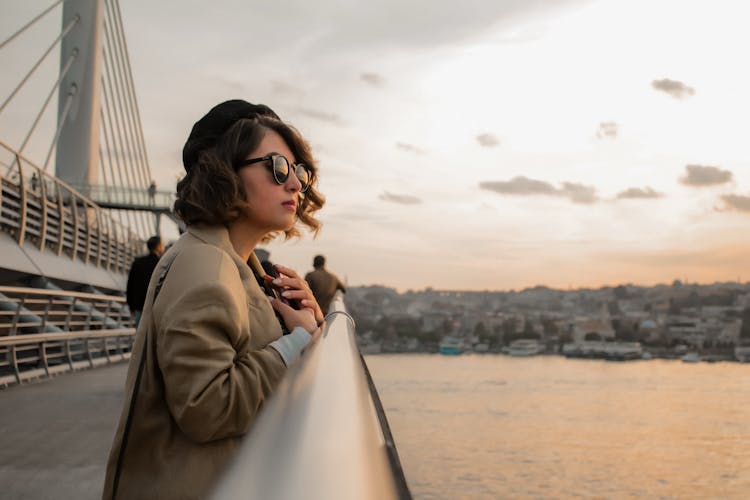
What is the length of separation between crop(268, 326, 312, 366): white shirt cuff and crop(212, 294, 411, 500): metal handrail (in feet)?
1.50

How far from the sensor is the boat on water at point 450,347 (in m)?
116

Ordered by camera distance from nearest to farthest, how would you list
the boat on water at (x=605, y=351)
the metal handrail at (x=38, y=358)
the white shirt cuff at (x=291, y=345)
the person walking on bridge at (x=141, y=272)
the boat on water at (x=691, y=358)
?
the white shirt cuff at (x=291, y=345), the person walking on bridge at (x=141, y=272), the metal handrail at (x=38, y=358), the boat on water at (x=691, y=358), the boat on water at (x=605, y=351)

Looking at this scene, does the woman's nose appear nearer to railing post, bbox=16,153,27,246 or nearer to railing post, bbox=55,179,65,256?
railing post, bbox=16,153,27,246

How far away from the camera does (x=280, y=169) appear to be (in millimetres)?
1533

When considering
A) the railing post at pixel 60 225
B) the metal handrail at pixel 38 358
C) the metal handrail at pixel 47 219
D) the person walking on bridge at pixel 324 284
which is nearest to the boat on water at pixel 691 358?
the metal handrail at pixel 47 219

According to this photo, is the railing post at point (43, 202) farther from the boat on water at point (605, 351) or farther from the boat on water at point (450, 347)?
the boat on water at point (605, 351)

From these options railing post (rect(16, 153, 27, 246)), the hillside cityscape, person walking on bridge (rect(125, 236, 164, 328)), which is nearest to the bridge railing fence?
person walking on bridge (rect(125, 236, 164, 328))

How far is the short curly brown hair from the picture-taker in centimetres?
144

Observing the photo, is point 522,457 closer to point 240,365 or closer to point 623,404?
point 623,404

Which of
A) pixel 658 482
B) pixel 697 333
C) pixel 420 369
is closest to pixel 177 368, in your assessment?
pixel 658 482

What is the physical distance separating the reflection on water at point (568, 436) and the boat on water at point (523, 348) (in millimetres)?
32387

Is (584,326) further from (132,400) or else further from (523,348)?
(132,400)

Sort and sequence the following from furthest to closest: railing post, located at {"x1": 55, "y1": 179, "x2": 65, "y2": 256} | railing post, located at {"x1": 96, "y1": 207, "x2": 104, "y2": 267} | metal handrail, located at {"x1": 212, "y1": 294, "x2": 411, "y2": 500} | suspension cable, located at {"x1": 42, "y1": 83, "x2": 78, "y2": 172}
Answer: suspension cable, located at {"x1": 42, "y1": 83, "x2": 78, "y2": 172}, railing post, located at {"x1": 96, "y1": 207, "x2": 104, "y2": 267}, railing post, located at {"x1": 55, "y1": 179, "x2": 65, "y2": 256}, metal handrail, located at {"x1": 212, "y1": 294, "x2": 411, "y2": 500}

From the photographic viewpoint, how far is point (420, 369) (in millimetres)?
93062
